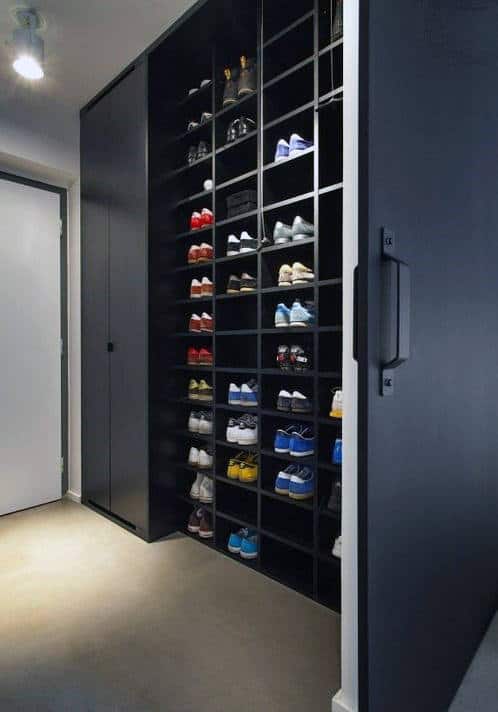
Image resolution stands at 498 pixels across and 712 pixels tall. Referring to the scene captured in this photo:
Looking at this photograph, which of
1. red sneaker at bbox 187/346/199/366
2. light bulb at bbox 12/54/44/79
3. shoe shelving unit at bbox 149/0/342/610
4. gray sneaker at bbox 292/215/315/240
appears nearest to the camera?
shoe shelving unit at bbox 149/0/342/610

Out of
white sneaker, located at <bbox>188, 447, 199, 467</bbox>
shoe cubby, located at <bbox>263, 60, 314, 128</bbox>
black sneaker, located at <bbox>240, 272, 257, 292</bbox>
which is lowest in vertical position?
white sneaker, located at <bbox>188, 447, 199, 467</bbox>

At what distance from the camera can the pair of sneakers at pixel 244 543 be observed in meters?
2.07

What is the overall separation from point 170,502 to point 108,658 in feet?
3.33

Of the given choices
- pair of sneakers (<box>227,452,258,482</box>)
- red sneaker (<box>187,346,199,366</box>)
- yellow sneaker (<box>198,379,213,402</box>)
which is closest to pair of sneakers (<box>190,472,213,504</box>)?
pair of sneakers (<box>227,452,258,482</box>)

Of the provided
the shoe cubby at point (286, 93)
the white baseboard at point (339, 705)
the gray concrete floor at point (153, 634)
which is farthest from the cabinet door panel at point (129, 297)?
the white baseboard at point (339, 705)

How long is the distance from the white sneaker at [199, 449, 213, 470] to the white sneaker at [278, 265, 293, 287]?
3.47 feet

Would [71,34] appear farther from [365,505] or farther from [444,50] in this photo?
[365,505]

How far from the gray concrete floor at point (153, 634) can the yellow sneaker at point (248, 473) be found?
439mm

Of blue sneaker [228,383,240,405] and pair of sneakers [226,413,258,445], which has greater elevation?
blue sneaker [228,383,240,405]

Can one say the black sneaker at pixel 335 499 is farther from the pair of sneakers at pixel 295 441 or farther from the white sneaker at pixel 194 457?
the white sneaker at pixel 194 457

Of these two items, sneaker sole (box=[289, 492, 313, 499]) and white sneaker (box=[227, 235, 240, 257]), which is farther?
white sneaker (box=[227, 235, 240, 257])

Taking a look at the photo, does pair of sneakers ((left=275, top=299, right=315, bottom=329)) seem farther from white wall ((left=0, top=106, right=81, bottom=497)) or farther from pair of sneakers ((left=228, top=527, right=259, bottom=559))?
white wall ((left=0, top=106, right=81, bottom=497))

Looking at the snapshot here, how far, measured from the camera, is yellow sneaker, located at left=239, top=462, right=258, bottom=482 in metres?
2.11

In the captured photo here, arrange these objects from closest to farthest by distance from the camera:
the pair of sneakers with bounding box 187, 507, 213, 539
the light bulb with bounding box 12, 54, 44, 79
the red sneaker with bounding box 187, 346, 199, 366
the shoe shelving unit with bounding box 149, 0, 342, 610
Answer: the shoe shelving unit with bounding box 149, 0, 342, 610, the light bulb with bounding box 12, 54, 44, 79, the pair of sneakers with bounding box 187, 507, 213, 539, the red sneaker with bounding box 187, 346, 199, 366
